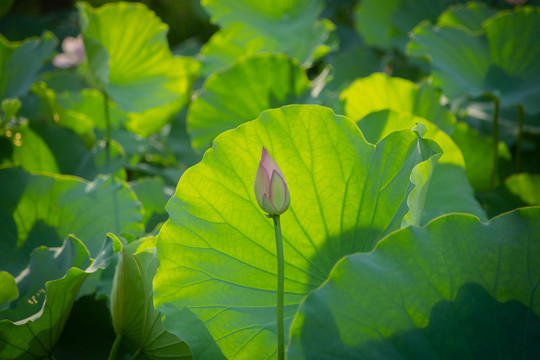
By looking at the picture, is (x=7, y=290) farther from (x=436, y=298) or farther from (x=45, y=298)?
(x=436, y=298)

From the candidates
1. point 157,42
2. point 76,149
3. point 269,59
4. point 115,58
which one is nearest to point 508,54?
point 269,59

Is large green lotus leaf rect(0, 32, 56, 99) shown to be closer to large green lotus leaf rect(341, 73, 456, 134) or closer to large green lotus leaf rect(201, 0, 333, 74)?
large green lotus leaf rect(201, 0, 333, 74)

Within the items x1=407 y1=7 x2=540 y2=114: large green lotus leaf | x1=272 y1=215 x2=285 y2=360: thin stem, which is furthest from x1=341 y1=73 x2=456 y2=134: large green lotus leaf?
x1=272 y1=215 x2=285 y2=360: thin stem

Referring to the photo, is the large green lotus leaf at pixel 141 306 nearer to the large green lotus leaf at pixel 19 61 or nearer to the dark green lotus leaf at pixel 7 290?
the dark green lotus leaf at pixel 7 290

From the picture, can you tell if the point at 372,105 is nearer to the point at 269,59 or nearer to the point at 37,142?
the point at 269,59

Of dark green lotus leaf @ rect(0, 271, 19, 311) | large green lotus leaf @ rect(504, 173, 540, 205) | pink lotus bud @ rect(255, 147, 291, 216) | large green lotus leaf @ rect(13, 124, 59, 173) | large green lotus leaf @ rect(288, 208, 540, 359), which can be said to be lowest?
large green lotus leaf @ rect(504, 173, 540, 205)

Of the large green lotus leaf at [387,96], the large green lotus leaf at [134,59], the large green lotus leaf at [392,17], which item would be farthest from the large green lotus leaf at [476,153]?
the large green lotus leaf at [134,59]

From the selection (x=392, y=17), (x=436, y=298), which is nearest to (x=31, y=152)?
(x=436, y=298)
